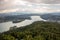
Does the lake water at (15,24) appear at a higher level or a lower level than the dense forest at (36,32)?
higher

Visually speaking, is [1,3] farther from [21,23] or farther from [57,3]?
[57,3]

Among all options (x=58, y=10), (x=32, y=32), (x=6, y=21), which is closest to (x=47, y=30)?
(x=32, y=32)

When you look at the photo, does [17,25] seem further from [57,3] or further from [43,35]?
[57,3]

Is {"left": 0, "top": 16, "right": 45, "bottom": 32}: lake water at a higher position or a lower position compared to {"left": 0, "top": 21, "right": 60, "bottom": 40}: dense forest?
higher

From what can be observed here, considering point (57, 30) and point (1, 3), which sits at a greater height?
→ point (1, 3)

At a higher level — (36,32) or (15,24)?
(15,24)

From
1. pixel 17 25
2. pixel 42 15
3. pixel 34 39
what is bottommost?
pixel 34 39

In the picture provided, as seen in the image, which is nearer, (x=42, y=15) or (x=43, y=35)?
(x=43, y=35)
